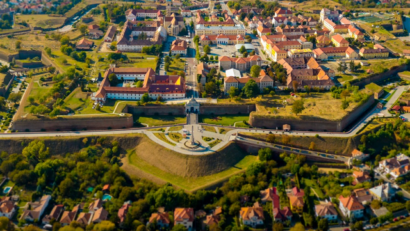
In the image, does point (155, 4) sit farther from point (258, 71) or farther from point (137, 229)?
point (137, 229)

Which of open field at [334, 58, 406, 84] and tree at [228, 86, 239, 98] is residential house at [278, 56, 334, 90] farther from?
tree at [228, 86, 239, 98]

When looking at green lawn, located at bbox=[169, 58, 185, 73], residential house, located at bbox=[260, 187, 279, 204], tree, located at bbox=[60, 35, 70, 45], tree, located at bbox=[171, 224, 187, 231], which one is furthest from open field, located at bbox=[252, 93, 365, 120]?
tree, located at bbox=[60, 35, 70, 45]

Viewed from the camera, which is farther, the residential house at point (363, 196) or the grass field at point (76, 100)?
the grass field at point (76, 100)

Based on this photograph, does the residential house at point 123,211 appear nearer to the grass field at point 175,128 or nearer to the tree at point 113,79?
the grass field at point 175,128

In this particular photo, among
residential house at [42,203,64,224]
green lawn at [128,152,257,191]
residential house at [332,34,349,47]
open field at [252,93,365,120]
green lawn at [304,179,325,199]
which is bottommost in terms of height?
residential house at [42,203,64,224]

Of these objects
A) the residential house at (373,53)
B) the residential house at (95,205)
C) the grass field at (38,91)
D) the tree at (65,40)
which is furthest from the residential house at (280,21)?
the residential house at (95,205)

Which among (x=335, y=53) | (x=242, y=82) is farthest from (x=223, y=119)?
(x=335, y=53)
